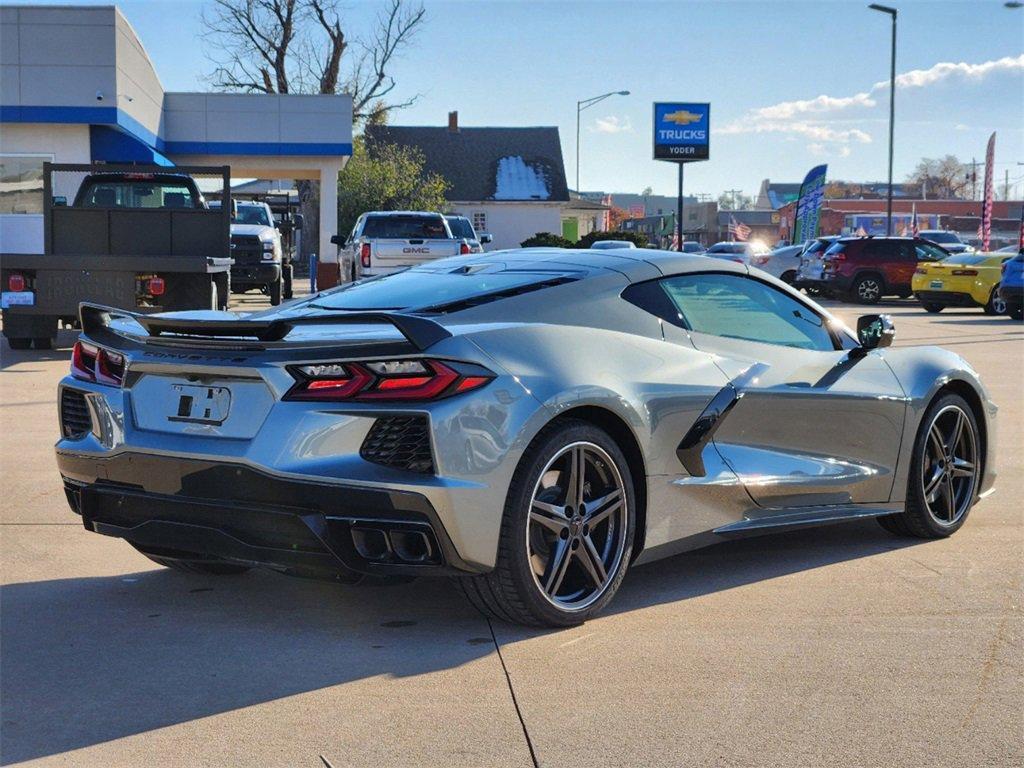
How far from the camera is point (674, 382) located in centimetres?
528

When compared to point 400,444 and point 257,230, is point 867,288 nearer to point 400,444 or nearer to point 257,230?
point 257,230

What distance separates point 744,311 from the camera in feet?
19.7

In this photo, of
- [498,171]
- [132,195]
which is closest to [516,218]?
[498,171]

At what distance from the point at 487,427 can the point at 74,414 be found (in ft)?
5.60

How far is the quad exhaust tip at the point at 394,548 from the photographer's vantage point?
4477 millimetres

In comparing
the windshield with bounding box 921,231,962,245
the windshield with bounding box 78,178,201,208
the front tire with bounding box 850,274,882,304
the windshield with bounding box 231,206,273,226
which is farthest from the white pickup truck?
the windshield with bounding box 921,231,962,245

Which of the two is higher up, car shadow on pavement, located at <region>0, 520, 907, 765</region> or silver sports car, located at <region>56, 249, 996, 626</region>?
silver sports car, located at <region>56, 249, 996, 626</region>

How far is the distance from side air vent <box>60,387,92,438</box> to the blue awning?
1067 inches

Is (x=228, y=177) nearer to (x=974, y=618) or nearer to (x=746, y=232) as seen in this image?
(x=974, y=618)

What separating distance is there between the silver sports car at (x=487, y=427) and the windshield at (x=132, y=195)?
39.0 ft

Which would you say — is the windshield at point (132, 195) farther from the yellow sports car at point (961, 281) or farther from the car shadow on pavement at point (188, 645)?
the yellow sports car at point (961, 281)

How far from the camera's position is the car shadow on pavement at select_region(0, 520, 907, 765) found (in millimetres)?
4059

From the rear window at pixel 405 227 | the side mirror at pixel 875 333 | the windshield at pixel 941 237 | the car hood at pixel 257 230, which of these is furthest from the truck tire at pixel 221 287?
the windshield at pixel 941 237

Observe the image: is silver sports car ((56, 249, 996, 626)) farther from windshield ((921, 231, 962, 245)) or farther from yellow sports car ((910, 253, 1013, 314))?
windshield ((921, 231, 962, 245))
